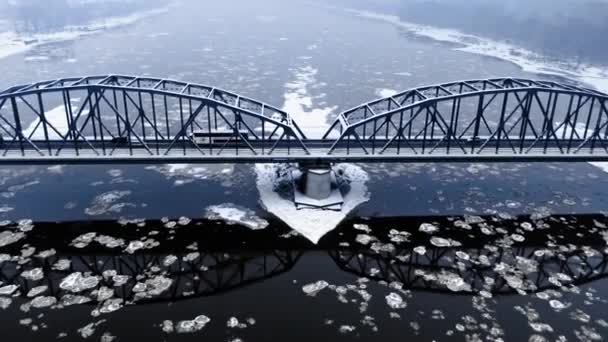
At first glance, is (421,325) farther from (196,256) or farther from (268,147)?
(268,147)

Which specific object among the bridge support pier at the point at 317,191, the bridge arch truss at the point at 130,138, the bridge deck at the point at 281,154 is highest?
the bridge arch truss at the point at 130,138

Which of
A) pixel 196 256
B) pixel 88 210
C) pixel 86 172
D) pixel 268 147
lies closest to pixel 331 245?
pixel 196 256

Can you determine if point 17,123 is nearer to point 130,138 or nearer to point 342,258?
point 130,138

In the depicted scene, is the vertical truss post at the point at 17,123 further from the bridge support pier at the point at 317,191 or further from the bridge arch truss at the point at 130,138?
the bridge support pier at the point at 317,191

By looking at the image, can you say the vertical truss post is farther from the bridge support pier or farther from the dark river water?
the bridge support pier

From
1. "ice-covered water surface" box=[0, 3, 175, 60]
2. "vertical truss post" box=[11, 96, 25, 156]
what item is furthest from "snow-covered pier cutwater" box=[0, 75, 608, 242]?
"ice-covered water surface" box=[0, 3, 175, 60]

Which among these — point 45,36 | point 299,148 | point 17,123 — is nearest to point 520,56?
point 299,148

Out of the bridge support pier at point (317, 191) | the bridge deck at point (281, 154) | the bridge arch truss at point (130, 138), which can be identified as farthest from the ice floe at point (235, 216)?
the bridge arch truss at point (130, 138)
